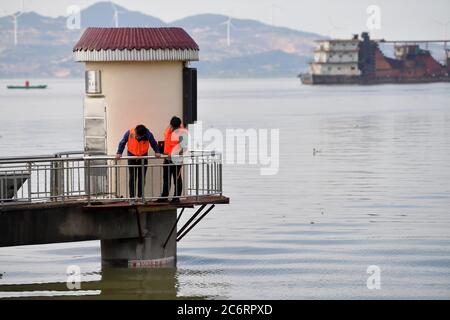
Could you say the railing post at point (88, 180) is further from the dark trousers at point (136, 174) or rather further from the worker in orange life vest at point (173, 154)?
the worker in orange life vest at point (173, 154)

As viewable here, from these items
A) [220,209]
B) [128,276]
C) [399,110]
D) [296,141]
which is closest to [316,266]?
[128,276]

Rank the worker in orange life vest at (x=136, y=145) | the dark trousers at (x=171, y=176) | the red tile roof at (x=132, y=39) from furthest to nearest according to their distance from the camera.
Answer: the red tile roof at (x=132, y=39)
the dark trousers at (x=171, y=176)
the worker in orange life vest at (x=136, y=145)

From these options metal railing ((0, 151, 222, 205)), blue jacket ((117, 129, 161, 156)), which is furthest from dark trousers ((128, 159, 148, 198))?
blue jacket ((117, 129, 161, 156))

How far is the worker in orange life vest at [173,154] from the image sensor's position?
90.0 ft

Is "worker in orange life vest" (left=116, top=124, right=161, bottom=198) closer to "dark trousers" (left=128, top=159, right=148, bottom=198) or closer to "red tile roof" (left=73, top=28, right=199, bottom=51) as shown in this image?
"dark trousers" (left=128, top=159, right=148, bottom=198)

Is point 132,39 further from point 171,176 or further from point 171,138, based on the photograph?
point 171,176

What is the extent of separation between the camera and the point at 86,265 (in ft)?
103

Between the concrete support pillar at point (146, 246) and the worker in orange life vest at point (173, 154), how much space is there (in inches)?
30.1

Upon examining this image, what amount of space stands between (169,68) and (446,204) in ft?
56.4

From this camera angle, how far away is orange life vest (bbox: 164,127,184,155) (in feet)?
90.0

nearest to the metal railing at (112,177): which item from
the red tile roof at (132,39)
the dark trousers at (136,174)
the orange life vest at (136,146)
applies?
the dark trousers at (136,174)

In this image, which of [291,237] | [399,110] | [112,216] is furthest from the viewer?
[399,110]

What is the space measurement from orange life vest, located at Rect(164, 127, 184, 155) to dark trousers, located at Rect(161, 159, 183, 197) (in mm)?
284
